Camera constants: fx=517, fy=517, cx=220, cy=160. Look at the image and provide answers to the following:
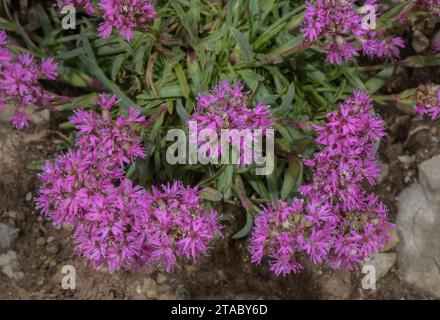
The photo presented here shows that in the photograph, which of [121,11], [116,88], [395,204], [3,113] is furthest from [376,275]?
[3,113]

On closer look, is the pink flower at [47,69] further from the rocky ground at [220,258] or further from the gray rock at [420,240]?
the gray rock at [420,240]

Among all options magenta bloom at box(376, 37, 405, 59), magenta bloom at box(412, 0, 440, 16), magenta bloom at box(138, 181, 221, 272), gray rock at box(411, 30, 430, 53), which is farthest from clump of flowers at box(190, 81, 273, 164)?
gray rock at box(411, 30, 430, 53)

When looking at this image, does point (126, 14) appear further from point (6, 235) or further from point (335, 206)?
point (6, 235)

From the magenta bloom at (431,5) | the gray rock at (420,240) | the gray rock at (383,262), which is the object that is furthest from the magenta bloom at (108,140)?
the gray rock at (420,240)

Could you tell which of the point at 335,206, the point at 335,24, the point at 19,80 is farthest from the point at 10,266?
the point at 335,24

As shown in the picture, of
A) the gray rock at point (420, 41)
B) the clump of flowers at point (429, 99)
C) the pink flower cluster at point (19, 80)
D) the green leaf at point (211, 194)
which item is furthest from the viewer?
the gray rock at point (420, 41)

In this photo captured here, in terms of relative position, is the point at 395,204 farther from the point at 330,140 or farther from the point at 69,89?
the point at 69,89

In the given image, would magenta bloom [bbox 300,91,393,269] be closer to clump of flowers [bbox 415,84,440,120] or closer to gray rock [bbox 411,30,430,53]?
clump of flowers [bbox 415,84,440,120]
